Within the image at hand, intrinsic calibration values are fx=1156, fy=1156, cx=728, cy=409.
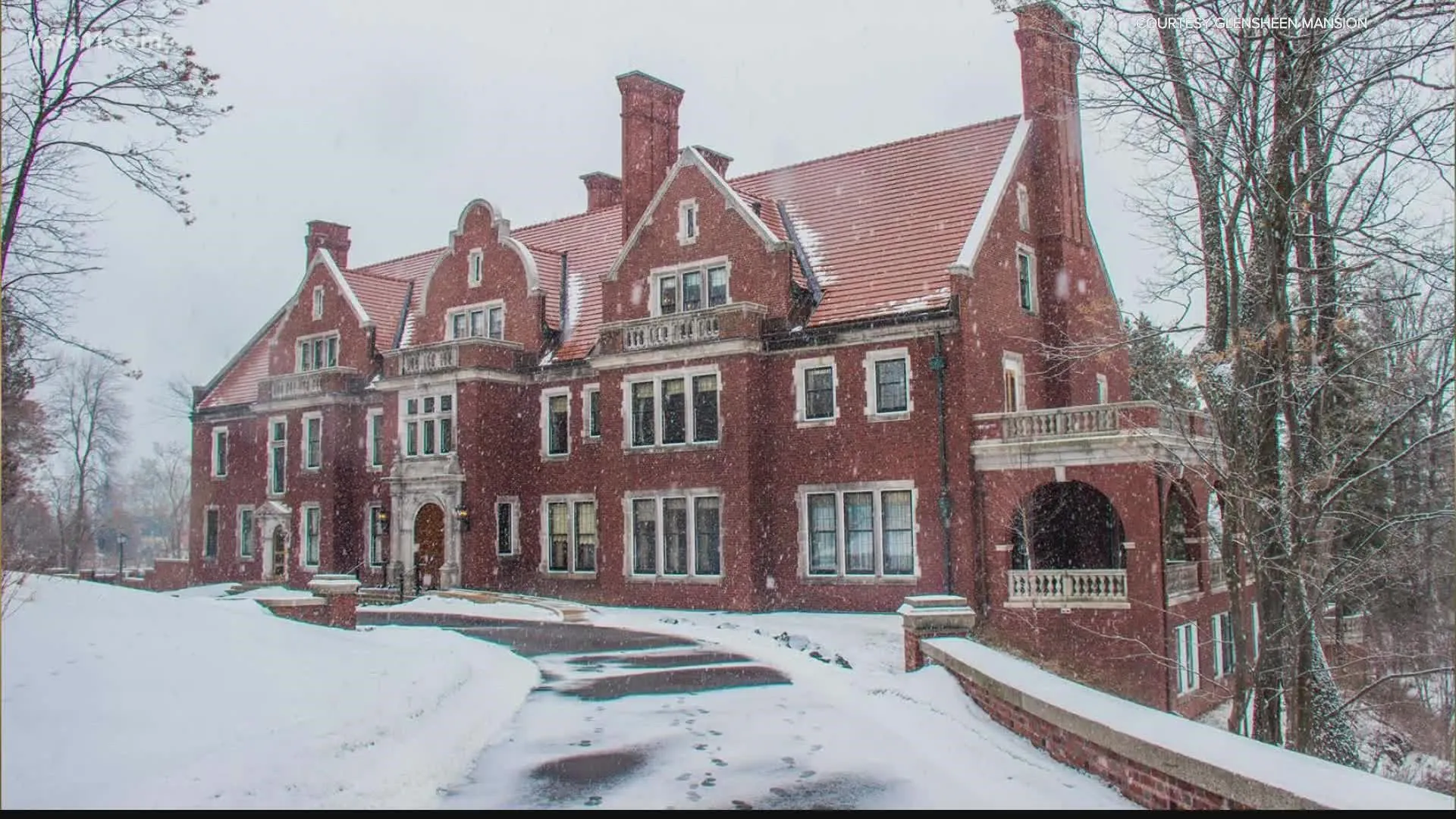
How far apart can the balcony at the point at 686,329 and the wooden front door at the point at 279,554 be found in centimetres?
1692

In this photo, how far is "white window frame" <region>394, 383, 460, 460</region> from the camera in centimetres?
3231

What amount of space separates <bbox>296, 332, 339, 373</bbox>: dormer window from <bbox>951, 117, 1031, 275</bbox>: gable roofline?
22934 millimetres

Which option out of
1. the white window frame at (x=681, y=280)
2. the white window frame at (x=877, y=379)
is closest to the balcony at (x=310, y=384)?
the white window frame at (x=681, y=280)

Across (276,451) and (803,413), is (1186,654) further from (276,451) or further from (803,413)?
(276,451)

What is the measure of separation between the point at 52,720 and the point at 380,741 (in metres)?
2.98

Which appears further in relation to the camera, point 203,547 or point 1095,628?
point 203,547

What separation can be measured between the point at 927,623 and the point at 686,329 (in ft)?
44.4

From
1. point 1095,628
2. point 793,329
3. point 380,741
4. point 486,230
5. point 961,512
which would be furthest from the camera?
point 486,230

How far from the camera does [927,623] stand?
612 inches

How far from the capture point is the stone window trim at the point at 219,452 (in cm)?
4241

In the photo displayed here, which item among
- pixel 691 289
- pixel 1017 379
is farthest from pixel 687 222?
pixel 1017 379

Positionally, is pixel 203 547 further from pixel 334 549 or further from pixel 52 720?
pixel 52 720

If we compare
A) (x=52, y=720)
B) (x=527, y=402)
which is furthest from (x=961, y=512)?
(x=52, y=720)

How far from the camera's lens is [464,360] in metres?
31.9
